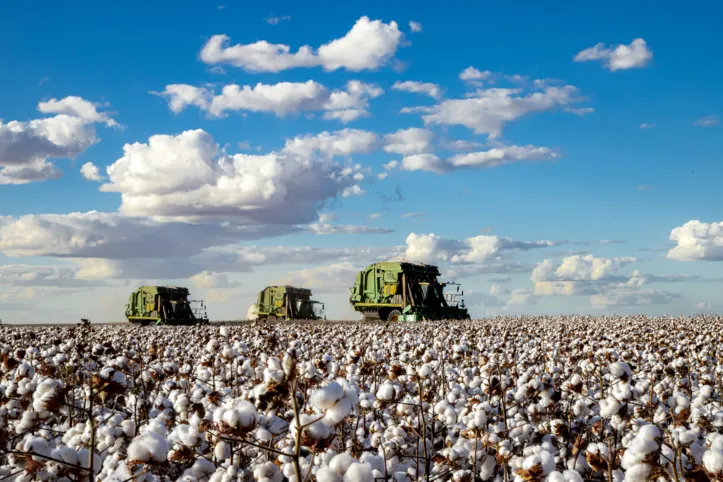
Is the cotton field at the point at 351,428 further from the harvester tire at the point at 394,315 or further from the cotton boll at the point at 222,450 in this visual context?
the harvester tire at the point at 394,315

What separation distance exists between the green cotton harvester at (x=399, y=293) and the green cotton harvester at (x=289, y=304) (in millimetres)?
8147

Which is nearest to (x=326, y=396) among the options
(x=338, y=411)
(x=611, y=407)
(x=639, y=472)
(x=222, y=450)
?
(x=338, y=411)

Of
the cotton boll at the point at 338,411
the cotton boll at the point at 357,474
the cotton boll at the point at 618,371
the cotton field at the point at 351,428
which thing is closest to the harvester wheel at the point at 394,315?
the cotton field at the point at 351,428

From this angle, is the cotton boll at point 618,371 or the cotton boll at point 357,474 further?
the cotton boll at point 618,371

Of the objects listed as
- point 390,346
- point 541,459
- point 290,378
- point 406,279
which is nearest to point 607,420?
point 541,459

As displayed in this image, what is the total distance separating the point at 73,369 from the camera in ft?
40.6

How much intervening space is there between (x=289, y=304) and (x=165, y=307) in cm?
1070

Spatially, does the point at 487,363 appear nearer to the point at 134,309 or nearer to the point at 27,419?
the point at 27,419

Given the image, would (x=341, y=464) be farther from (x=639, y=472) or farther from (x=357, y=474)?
(x=639, y=472)

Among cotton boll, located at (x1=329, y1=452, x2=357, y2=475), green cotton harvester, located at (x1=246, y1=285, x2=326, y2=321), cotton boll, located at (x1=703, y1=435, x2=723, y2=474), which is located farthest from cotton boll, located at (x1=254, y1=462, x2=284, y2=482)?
green cotton harvester, located at (x1=246, y1=285, x2=326, y2=321)

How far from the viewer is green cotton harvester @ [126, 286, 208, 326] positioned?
54969mm

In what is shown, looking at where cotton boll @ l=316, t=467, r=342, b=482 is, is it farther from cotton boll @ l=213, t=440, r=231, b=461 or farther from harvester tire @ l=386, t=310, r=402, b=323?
harvester tire @ l=386, t=310, r=402, b=323

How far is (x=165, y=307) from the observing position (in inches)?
2195

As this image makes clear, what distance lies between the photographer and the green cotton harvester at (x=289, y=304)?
54.5 metres
